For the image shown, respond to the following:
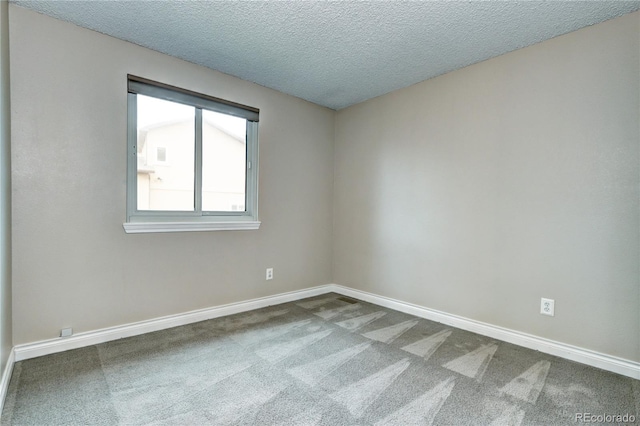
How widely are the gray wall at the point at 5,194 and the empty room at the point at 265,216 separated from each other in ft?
0.12

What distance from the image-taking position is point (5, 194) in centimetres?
184

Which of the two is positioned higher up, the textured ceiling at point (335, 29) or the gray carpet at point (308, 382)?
the textured ceiling at point (335, 29)

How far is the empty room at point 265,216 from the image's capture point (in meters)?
1.79

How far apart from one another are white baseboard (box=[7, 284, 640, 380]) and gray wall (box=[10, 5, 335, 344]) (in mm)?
67

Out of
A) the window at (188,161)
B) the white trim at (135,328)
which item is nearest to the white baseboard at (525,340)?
the white trim at (135,328)

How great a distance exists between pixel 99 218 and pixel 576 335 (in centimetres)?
363

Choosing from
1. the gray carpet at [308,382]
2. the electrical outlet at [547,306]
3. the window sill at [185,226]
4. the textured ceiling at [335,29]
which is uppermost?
the textured ceiling at [335,29]

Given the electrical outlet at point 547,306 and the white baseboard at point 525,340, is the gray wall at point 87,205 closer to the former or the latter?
the white baseboard at point 525,340

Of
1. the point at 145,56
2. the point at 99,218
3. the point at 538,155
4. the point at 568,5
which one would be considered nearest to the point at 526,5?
the point at 568,5

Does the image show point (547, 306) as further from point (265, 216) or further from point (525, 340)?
point (265, 216)

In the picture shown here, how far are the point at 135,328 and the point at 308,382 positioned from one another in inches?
61.6

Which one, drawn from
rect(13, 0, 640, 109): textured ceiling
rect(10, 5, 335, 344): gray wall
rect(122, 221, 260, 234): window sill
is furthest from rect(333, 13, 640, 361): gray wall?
rect(10, 5, 335, 344): gray wall

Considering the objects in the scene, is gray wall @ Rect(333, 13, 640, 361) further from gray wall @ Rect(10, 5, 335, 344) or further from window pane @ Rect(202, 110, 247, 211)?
gray wall @ Rect(10, 5, 335, 344)

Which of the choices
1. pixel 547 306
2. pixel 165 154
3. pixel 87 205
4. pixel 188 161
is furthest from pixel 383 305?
Answer: pixel 87 205
